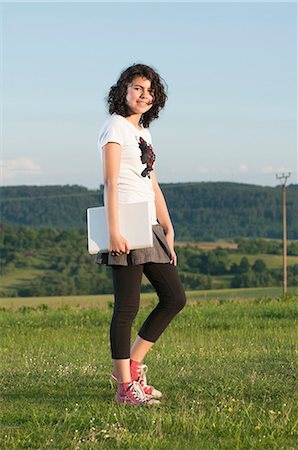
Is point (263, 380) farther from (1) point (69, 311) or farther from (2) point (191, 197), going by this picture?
(2) point (191, 197)

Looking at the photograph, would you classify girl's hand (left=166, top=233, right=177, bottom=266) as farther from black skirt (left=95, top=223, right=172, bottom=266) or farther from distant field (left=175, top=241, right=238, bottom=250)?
distant field (left=175, top=241, right=238, bottom=250)

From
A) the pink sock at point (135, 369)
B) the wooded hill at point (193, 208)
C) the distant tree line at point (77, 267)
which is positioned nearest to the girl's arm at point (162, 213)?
the pink sock at point (135, 369)

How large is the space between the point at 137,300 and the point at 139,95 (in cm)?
134

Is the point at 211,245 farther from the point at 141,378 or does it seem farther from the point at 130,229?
the point at 130,229

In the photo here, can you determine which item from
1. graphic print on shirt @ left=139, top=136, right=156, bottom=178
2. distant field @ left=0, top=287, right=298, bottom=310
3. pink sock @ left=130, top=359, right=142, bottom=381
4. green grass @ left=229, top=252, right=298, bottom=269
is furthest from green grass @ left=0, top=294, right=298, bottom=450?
green grass @ left=229, top=252, right=298, bottom=269

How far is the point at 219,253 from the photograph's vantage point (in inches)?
2854

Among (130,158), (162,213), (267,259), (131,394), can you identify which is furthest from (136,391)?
(267,259)

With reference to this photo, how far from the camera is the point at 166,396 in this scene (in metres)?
6.57

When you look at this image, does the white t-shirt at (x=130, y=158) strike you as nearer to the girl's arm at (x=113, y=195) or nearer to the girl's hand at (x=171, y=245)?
the girl's arm at (x=113, y=195)

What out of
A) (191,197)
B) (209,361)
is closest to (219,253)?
(191,197)

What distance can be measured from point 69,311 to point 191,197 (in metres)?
77.4

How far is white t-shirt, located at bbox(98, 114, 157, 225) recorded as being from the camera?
6.46 metres

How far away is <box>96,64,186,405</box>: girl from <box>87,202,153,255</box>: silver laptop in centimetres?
6

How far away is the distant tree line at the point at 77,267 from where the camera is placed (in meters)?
64.7
